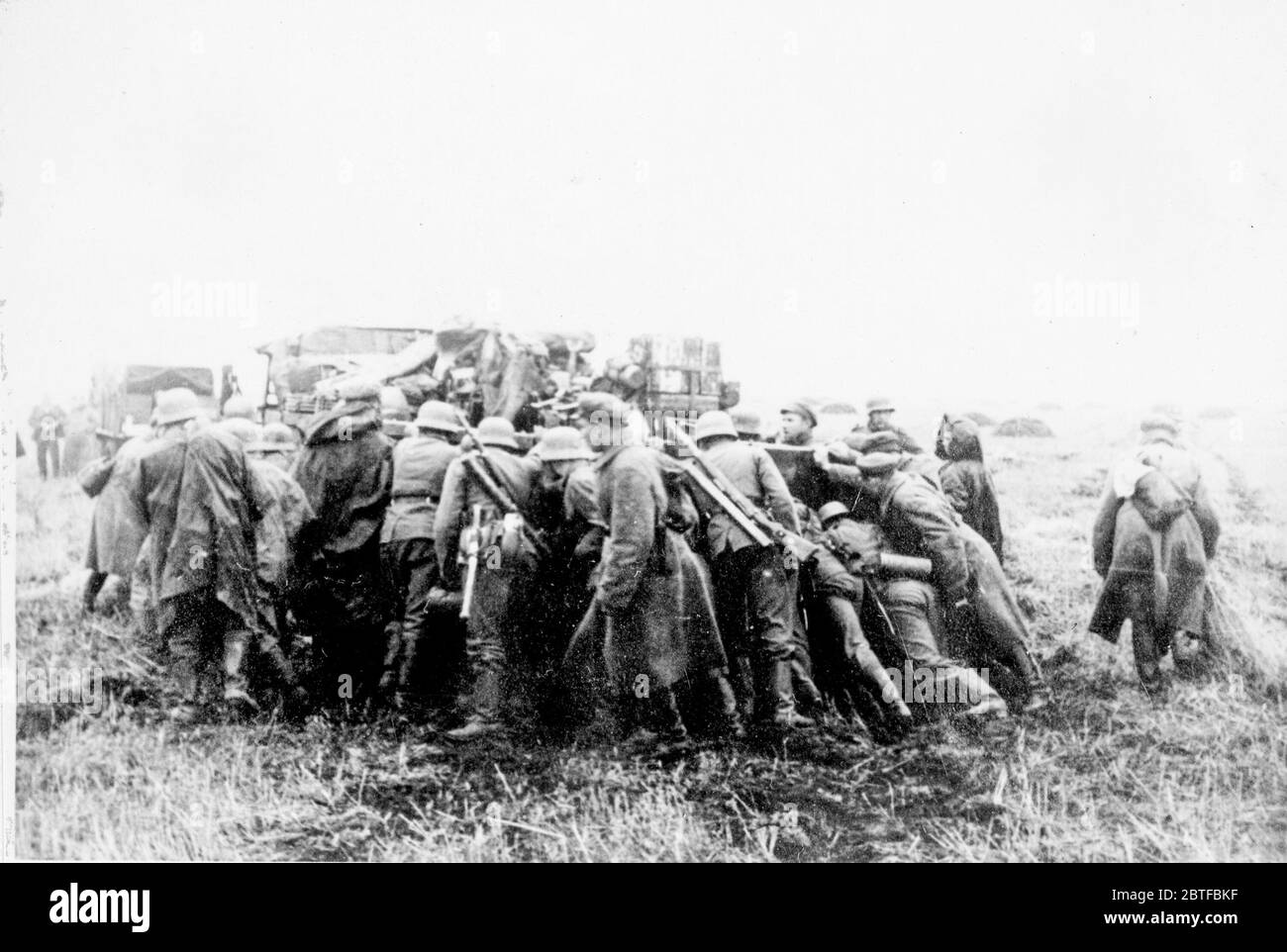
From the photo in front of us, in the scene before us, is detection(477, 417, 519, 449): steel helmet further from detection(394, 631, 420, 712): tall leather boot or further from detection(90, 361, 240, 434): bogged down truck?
detection(90, 361, 240, 434): bogged down truck

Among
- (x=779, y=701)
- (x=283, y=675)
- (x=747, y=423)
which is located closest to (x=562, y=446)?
(x=747, y=423)

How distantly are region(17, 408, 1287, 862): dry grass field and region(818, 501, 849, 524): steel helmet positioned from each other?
899 mm

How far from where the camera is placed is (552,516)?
5141 millimetres

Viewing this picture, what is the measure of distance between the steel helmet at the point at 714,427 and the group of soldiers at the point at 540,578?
15mm

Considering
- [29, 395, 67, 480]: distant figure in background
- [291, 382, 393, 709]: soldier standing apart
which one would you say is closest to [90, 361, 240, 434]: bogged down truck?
[29, 395, 67, 480]: distant figure in background

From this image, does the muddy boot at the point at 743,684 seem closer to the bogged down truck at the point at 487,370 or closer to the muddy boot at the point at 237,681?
the bogged down truck at the point at 487,370

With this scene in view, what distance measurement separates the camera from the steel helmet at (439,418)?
17.0ft

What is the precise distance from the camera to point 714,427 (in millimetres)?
5262

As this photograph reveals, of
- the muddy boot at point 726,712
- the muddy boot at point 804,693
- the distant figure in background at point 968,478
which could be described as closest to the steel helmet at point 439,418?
the muddy boot at point 726,712

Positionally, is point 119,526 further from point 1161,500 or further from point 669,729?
point 1161,500

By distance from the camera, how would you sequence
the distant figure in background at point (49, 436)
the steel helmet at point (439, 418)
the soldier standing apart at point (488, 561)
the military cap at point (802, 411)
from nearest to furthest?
1. the soldier standing apart at point (488, 561)
2. the steel helmet at point (439, 418)
3. the distant figure in background at point (49, 436)
4. the military cap at point (802, 411)

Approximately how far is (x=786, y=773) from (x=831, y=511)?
1360mm
